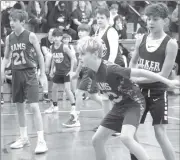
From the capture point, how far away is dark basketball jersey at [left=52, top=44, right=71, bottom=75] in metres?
10.0

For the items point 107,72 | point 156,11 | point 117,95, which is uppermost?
point 156,11

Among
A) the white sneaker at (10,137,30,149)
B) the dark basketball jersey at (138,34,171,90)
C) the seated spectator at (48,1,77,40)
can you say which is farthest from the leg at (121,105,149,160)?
the seated spectator at (48,1,77,40)

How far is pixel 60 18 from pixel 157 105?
1012 cm

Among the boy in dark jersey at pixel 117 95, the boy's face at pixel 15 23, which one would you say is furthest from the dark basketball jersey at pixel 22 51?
the boy in dark jersey at pixel 117 95

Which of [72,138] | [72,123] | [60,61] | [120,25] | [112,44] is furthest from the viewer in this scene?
[120,25]

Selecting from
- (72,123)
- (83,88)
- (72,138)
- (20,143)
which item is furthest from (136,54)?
(72,123)

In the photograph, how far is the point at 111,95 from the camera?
4.57 meters

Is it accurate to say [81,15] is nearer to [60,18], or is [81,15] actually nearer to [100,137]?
[60,18]

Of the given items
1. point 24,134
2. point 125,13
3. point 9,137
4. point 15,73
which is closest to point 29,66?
point 15,73

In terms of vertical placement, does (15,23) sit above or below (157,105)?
above

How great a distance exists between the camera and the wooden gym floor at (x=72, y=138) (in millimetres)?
6059

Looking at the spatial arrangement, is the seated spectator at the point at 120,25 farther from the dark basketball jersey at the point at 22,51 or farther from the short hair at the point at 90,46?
the short hair at the point at 90,46

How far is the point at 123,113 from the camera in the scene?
180 inches

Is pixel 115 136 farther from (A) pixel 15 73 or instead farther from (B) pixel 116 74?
(B) pixel 116 74
